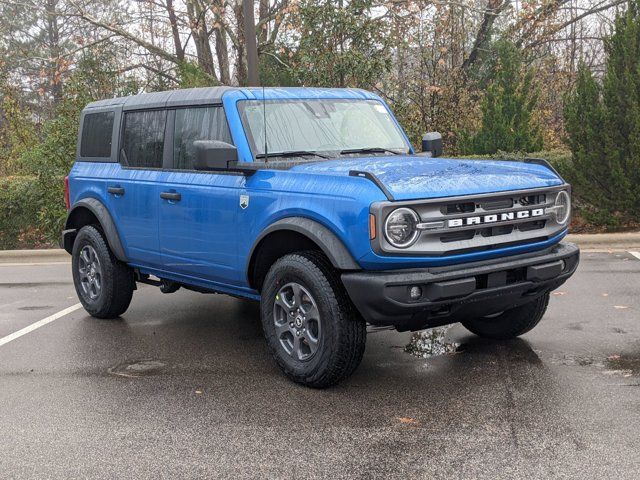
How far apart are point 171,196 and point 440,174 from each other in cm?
224

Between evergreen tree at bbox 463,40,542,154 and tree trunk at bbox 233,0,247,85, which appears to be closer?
evergreen tree at bbox 463,40,542,154

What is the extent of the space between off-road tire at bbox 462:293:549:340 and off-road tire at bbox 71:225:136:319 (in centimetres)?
311

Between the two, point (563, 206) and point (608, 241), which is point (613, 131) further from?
point (563, 206)

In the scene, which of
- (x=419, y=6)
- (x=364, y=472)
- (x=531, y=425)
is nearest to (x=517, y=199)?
(x=531, y=425)

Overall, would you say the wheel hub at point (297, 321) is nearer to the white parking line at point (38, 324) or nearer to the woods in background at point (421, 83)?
the white parking line at point (38, 324)

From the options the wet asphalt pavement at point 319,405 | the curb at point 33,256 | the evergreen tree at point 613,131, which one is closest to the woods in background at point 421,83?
the evergreen tree at point 613,131

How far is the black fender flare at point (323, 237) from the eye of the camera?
15.8 feet

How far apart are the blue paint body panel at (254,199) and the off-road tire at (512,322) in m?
0.64

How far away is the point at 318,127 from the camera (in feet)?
20.0

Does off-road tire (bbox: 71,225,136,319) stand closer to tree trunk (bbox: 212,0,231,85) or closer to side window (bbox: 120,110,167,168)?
side window (bbox: 120,110,167,168)

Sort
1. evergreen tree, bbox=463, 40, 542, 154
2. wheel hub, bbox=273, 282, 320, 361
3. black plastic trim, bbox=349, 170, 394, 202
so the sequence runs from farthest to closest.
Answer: evergreen tree, bbox=463, 40, 542, 154 → wheel hub, bbox=273, 282, 320, 361 → black plastic trim, bbox=349, 170, 394, 202

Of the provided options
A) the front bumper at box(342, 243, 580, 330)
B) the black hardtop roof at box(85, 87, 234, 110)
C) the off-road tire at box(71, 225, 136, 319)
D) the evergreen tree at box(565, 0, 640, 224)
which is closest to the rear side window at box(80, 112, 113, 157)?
the black hardtop roof at box(85, 87, 234, 110)

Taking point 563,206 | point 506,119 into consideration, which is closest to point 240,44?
point 506,119

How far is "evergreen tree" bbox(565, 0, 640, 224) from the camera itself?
465 inches
